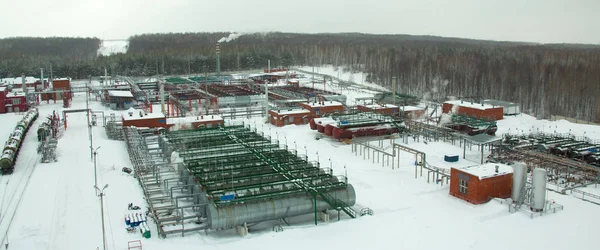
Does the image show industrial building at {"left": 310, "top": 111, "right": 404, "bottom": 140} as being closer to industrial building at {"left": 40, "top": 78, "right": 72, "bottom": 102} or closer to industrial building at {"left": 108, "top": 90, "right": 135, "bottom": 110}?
industrial building at {"left": 108, "top": 90, "right": 135, "bottom": 110}

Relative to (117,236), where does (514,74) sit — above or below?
above

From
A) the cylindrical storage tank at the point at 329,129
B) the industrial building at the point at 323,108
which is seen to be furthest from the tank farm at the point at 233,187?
the industrial building at the point at 323,108

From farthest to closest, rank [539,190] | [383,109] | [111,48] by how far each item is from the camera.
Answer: [111,48]
[383,109]
[539,190]

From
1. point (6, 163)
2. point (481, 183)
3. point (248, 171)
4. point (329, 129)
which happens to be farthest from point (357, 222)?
point (6, 163)

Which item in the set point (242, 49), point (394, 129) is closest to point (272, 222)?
point (394, 129)

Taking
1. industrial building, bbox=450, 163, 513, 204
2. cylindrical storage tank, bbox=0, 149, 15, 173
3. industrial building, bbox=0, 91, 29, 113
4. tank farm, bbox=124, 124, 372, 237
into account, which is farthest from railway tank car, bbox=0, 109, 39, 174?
industrial building, bbox=450, 163, 513, 204

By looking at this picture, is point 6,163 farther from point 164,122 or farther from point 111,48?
point 111,48

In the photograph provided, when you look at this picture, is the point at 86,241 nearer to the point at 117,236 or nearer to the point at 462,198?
the point at 117,236
